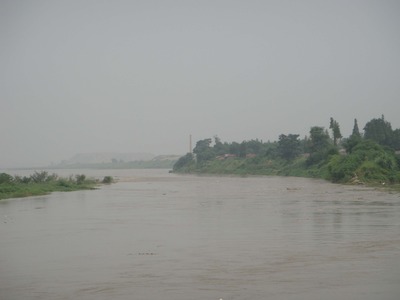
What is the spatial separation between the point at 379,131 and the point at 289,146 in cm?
1635

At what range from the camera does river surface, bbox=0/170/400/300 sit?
811 centimetres

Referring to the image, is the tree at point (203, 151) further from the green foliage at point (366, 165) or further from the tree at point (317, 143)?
the green foliage at point (366, 165)

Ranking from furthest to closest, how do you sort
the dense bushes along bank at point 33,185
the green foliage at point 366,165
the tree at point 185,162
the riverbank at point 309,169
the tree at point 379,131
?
the tree at point 185,162 < the tree at point 379,131 < the green foliage at point 366,165 < the riverbank at point 309,169 < the dense bushes along bank at point 33,185

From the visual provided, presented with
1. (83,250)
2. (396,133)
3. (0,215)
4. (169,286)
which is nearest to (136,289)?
(169,286)

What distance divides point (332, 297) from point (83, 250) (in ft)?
21.2

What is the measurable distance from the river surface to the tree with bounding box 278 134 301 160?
150 feet

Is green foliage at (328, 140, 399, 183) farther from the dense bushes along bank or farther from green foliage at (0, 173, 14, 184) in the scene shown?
green foliage at (0, 173, 14, 184)

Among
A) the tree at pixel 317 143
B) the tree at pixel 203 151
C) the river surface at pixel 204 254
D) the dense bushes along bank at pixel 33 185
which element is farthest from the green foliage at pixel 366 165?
the tree at pixel 203 151

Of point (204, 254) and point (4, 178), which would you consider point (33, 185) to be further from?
point (204, 254)

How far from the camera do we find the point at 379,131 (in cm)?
5103

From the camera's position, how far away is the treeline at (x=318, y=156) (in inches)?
1486

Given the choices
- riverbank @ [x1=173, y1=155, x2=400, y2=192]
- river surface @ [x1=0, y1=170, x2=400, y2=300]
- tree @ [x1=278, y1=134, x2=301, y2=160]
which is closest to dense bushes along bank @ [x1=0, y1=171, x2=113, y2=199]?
river surface @ [x1=0, y1=170, x2=400, y2=300]

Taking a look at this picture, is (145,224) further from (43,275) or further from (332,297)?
(332,297)

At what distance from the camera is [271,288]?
26.4 ft
